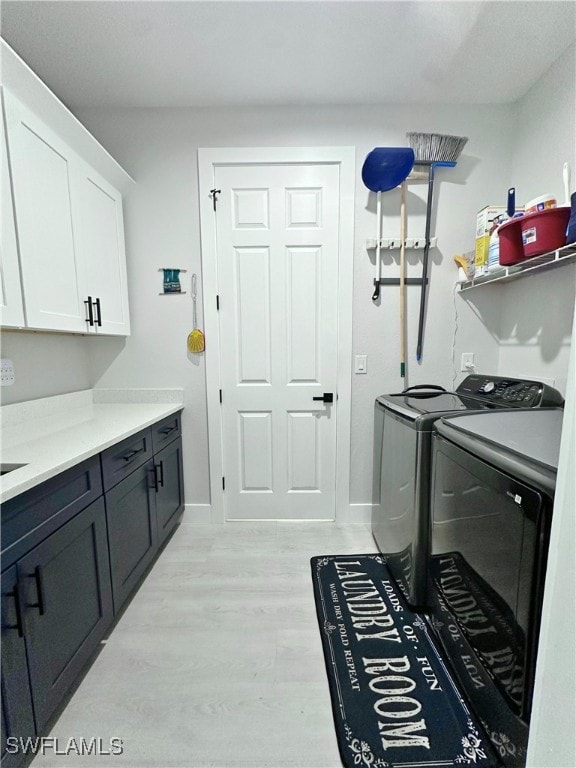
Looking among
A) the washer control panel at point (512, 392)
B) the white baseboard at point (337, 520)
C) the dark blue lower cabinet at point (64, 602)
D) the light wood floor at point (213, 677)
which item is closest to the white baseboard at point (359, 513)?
the white baseboard at point (337, 520)

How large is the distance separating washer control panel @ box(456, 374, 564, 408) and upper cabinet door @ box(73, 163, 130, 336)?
2.20m

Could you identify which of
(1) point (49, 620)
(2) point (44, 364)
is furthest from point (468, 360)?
(2) point (44, 364)

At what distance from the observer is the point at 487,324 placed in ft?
6.97

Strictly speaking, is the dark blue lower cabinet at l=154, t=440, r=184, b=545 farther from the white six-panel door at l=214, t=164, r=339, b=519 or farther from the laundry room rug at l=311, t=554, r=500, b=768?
the laundry room rug at l=311, t=554, r=500, b=768

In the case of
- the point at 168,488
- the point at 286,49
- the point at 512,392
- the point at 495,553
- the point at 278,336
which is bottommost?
the point at 168,488

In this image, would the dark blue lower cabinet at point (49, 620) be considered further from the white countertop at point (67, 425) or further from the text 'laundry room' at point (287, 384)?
the white countertop at point (67, 425)

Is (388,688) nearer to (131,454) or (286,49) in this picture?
(131,454)

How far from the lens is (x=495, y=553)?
93cm

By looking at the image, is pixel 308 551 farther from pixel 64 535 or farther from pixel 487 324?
pixel 487 324

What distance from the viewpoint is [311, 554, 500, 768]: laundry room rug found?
39.4 inches

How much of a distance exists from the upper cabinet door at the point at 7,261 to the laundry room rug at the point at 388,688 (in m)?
1.84

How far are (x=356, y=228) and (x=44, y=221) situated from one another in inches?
66.3

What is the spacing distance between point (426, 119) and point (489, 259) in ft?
3.43

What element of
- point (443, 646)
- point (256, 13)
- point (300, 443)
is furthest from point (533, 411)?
point (256, 13)
